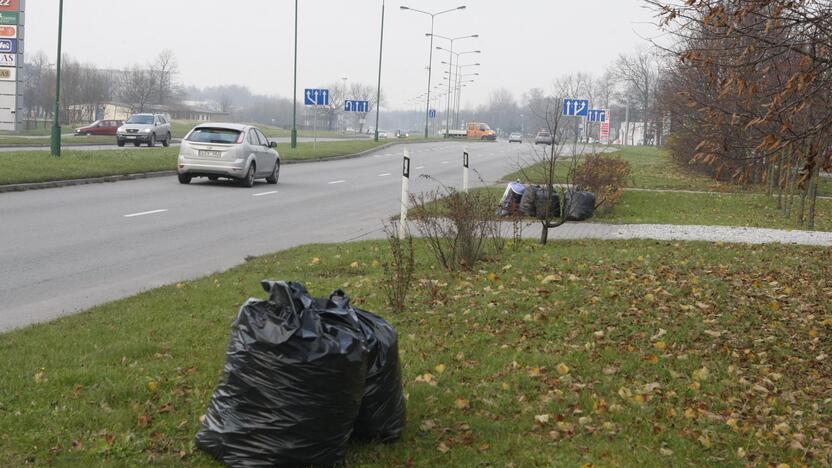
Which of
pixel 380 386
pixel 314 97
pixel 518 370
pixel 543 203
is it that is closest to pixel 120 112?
pixel 314 97

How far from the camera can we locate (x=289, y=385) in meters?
4.41

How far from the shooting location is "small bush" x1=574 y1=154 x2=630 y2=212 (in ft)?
60.9

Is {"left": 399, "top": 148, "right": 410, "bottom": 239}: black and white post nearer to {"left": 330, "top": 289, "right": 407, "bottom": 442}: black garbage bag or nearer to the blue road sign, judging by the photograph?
{"left": 330, "top": 289, "right": 407, "bottom": 442}: black garbage bag

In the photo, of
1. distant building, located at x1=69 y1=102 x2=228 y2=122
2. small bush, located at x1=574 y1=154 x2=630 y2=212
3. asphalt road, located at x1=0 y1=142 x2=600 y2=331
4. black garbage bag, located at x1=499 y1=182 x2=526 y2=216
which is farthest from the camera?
distant building, located at x1=69 y1=102 x2=228 y2=122

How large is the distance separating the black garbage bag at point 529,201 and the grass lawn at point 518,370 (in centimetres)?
693

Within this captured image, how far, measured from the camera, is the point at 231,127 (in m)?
24.5

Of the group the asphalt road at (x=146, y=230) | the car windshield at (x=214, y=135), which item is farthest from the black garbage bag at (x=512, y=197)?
the car windshield at (x=214, y=135)

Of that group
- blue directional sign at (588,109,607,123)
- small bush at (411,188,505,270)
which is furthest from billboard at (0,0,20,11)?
small bush at (411,188,505,270)

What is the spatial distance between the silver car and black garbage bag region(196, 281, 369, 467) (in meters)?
19.9

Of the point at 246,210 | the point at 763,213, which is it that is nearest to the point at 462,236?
the point at 246,210

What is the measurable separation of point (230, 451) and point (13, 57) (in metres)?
37.4

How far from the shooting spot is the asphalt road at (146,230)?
9.54 metres

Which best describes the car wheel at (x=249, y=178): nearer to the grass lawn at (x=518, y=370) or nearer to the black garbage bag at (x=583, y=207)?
the black garbage bag at (x=583, y=207)

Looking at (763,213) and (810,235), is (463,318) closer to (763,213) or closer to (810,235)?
(810,235)
